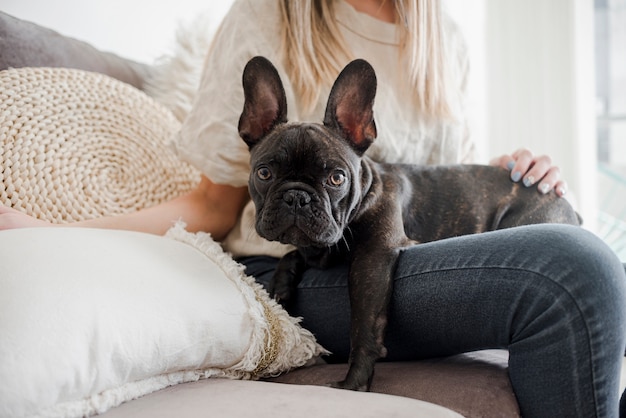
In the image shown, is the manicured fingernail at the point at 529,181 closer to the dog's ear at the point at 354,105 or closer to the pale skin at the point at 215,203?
the pale skin at the point at 215,203

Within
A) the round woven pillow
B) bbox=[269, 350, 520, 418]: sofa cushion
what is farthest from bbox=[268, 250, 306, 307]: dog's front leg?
the round woven pillow

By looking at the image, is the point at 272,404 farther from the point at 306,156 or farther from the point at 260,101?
the point at 260,101

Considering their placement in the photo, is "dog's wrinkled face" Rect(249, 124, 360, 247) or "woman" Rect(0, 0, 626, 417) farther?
"dog's wrinkled face" Rect(249, 124, 360, 247)

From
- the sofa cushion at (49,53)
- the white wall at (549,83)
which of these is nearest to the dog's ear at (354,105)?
the sofa cushion at (49,53)

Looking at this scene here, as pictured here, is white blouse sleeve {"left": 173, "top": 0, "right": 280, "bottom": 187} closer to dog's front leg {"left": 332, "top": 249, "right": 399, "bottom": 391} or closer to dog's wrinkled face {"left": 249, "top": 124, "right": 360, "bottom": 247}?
dog's wrinkled face {"left": 249, "top": 124, "right": 360, "bottom": 247}

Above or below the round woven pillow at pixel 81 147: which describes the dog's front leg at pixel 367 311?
below

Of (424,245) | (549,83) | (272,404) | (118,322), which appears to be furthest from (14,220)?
(549,83)

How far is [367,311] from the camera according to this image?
1.15 metres

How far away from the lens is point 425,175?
1.50 metres

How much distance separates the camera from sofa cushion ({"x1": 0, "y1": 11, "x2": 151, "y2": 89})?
4.71 ft

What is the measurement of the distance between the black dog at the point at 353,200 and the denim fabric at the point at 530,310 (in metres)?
0.08

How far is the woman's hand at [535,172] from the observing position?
5.04 feet

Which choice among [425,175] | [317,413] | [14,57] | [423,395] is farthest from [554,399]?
[14,57]

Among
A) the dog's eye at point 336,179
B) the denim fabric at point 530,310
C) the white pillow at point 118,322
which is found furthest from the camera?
the dog's eye at point 336,179
